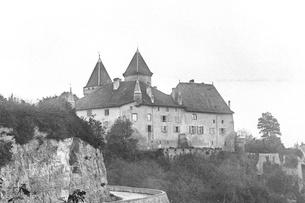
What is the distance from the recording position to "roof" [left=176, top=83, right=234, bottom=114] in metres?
75.3

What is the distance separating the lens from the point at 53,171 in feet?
129

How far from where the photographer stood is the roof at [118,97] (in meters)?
69.1

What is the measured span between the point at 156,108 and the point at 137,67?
668 cm

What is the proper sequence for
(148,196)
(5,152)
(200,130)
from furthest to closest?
(200,130) < (148,196) < (5,152)

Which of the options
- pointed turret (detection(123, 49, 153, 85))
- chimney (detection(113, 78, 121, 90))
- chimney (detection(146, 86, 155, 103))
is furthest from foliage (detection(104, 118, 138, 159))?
pointed turret (detection(123, 49, 153, 85))

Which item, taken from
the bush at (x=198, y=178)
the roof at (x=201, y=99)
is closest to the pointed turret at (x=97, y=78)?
the roof at (x=201, y=99)

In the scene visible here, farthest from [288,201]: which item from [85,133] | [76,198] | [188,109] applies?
[76,198]

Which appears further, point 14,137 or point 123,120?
point 123,120

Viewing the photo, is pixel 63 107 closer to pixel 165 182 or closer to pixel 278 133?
pixel 165 182

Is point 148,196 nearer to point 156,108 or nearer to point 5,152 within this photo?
point 5,152

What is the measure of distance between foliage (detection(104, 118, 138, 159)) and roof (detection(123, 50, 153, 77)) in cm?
976

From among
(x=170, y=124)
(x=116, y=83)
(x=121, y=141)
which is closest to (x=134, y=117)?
(x=121, y=141)

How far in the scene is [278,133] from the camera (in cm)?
9444

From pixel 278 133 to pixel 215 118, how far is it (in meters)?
21.7
